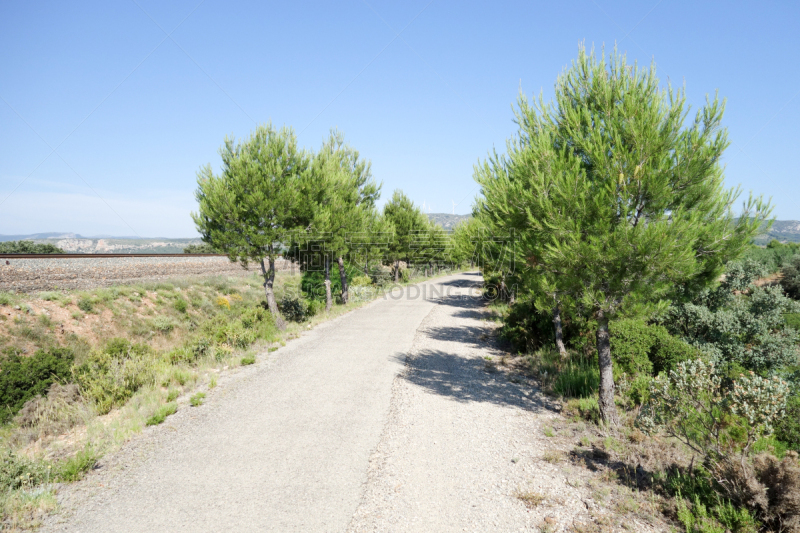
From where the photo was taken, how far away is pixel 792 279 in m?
21.2

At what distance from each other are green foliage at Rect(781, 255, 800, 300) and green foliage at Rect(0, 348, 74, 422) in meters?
33.9

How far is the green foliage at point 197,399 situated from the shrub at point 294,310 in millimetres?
10542

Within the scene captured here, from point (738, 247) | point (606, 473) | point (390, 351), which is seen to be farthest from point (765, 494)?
point (390, 351)

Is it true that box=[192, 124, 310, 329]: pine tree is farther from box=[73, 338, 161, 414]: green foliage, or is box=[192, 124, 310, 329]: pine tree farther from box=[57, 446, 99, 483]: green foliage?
box=[57, 446, 99, 483]: green foliage

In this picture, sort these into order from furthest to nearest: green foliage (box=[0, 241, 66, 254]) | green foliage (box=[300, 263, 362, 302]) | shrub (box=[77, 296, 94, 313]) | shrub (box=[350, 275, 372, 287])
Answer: shrub (box=[350, 275, 372, 287]) < green foliage (box=[0, 241, 66, 254]) < green foliage (box=[300, 263, 362, 302]) < shrub (box=[77, 296, 94, 313])

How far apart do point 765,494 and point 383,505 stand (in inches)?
171

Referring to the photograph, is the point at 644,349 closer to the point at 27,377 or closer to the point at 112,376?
the point at 112,376

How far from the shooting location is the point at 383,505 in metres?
4.62

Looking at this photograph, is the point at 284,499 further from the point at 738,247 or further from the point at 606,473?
the point at 738,247

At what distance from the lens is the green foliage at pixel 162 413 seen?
7035 millimetres

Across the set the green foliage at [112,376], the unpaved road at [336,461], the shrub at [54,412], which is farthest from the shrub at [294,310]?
the shrub at [54,412]

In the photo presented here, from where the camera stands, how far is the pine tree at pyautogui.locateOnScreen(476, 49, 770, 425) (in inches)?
213

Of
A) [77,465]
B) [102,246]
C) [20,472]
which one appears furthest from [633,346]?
[102,246]

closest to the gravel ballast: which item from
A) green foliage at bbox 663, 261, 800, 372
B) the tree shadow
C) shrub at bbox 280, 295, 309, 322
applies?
shrub at bbox 280, 295, 309, 322
